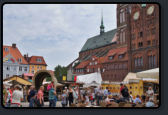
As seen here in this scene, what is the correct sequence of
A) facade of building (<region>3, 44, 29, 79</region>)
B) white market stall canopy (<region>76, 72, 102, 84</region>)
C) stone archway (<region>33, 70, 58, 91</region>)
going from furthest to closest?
white market stall canopy (<region>76, 72, 102, 84</region>)
stone archway (<region>33, 70, 58, 91</region>)
facade of building (<region>3, 44, 29, 79</region>)

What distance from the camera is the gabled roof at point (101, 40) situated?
79.1 meters

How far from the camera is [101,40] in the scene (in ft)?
276

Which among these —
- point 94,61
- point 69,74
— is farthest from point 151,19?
point 69,74

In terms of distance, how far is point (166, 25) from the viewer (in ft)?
25.9

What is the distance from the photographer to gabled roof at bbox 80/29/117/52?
79.1 metres

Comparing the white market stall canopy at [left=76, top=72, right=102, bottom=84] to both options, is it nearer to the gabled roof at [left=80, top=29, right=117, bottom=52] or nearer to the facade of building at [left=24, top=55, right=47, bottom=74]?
the facade of building at [left=24, top=55, right=47, bottom=74]

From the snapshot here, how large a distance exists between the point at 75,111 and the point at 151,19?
34.8m

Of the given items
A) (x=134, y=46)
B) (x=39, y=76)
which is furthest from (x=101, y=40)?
(x=39, y=76)

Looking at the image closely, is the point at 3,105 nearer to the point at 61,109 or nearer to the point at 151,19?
the point at 61,109

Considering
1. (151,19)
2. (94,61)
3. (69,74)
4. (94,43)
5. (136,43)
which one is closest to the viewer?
(151,19)

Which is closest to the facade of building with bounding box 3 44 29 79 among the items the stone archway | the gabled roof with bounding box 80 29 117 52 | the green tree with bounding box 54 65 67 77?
the stone archway

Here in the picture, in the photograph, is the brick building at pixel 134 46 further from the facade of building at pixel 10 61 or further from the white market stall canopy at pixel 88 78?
the facade of building at pixel 10 61

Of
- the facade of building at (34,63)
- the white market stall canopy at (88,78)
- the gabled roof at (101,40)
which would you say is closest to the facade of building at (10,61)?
the facade of building at (34,63)

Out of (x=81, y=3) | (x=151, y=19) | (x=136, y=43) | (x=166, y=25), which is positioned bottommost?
(x=166, y=25)
